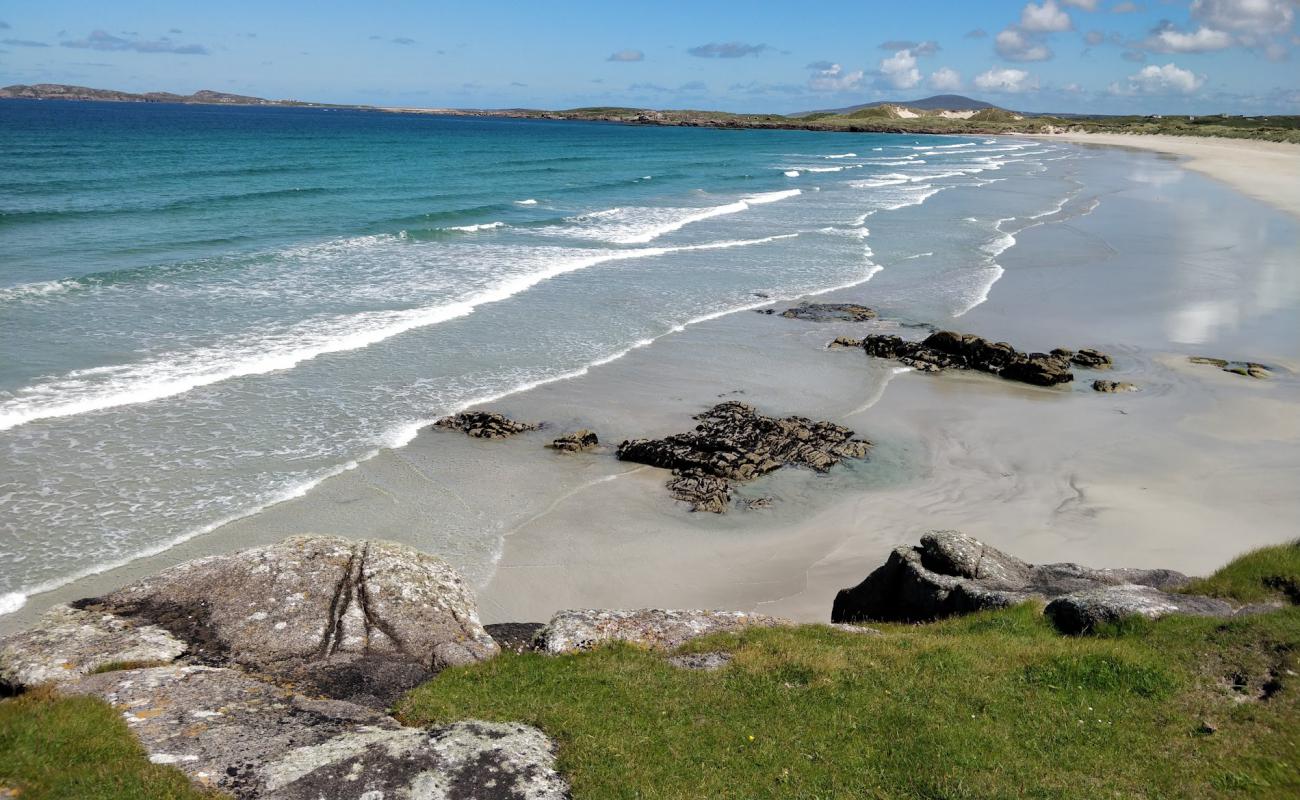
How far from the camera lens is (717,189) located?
67250 mm

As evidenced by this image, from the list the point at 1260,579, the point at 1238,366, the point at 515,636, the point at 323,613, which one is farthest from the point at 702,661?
the point at 1238,366

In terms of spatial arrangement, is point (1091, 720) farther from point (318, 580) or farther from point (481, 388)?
point (481, 388)

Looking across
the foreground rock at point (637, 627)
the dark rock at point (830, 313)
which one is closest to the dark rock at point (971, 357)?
the dark rock at point (830, 313)

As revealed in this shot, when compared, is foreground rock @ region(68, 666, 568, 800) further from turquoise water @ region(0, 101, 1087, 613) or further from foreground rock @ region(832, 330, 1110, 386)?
foreground rock @ region(832, 330, 1110, 386)

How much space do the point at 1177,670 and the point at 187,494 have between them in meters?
14.5

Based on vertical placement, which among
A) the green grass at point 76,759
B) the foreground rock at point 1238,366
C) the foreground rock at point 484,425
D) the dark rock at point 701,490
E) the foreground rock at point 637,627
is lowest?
the dark rock at point 701,490

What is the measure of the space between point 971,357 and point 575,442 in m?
12.1

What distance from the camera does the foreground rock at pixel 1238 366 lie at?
23.0 metres

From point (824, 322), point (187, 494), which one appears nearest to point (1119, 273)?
point (824, 322)

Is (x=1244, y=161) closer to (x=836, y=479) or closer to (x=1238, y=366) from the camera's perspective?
(x=1238, y=366)

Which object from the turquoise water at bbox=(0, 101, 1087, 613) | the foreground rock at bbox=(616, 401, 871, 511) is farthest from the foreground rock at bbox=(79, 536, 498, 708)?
the foreground rock at bbox=(616, 401, 871, 511)

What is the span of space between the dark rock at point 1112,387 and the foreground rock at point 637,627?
15.5 m

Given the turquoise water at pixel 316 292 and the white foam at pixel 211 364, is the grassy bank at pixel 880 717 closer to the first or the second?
the turquoise water at pixel 316 292

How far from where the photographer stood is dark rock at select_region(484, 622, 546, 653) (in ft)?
30.5
